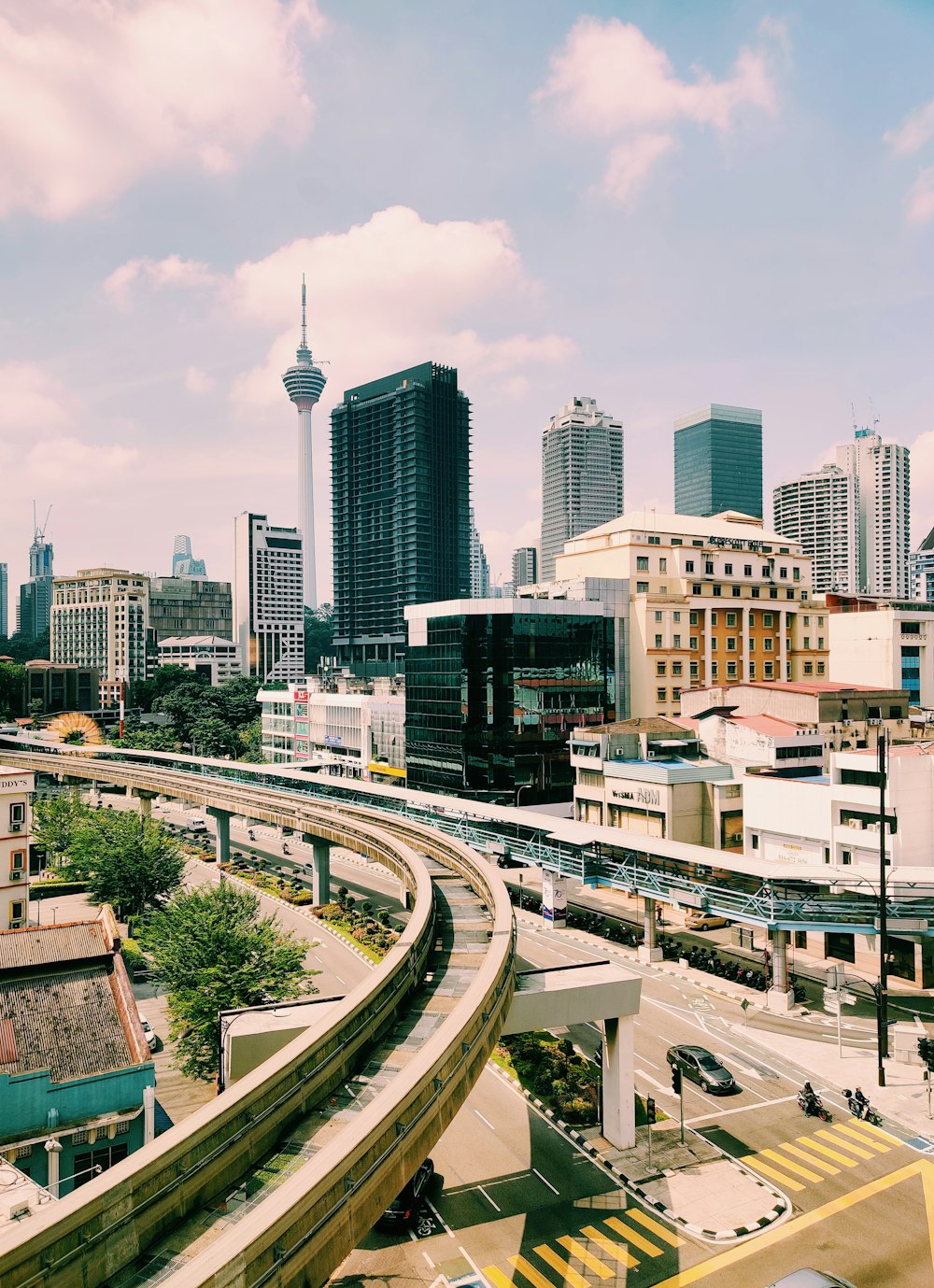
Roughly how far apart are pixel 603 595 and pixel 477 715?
2361 cm

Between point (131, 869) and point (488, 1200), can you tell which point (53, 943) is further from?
point (488, 1200)

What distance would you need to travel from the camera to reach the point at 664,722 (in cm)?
8375

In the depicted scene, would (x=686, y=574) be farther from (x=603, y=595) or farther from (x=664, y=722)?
(x=664, y=722)

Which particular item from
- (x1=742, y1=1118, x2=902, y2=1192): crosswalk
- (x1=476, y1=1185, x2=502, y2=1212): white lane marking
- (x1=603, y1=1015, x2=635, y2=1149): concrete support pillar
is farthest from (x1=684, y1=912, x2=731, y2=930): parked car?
(x1=476, y1=1185, x2=502, y2=1212): white lane marking

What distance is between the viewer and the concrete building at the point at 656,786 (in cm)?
7556

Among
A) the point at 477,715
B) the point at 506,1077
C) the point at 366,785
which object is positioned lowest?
the point at 506,1077

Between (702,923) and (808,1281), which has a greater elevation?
(808,1281)

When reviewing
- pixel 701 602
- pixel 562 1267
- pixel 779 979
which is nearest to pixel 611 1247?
pixel 562 1267

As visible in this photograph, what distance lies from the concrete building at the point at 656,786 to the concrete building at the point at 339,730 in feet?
162

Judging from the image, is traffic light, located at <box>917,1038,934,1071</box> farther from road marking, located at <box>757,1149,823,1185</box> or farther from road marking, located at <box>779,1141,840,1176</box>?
road marking, located at <box>757,1149,823,1185</box>

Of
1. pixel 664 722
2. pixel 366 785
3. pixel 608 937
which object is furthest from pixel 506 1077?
pixel 366 785

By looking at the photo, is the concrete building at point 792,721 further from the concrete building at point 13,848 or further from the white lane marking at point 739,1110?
the concrete building at point 13,848

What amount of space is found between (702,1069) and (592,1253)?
1503 centimetres

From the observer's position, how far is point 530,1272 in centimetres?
3081
